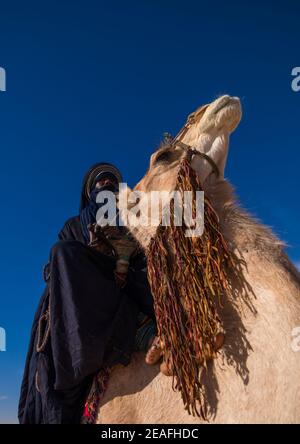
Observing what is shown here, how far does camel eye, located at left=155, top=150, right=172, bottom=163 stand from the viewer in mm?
3986

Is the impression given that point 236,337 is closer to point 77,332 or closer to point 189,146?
point 77,332

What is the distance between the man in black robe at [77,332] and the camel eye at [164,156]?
3.29 feet

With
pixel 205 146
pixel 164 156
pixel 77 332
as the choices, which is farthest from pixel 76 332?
pixel 205 146

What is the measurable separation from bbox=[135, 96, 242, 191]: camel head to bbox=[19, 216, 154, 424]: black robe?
87 centimetres

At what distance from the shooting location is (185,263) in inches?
127

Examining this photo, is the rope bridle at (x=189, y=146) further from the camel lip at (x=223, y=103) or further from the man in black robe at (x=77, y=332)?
the man in black robe at (x=77, y=332)

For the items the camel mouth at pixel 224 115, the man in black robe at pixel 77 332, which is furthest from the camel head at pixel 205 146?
the man in black robe at pixel 77 332

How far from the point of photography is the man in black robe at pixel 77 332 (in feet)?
10.8

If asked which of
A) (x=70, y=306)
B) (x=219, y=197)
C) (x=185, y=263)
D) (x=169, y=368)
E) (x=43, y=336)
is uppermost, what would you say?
(x=219, y=197)

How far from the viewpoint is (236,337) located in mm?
2951
